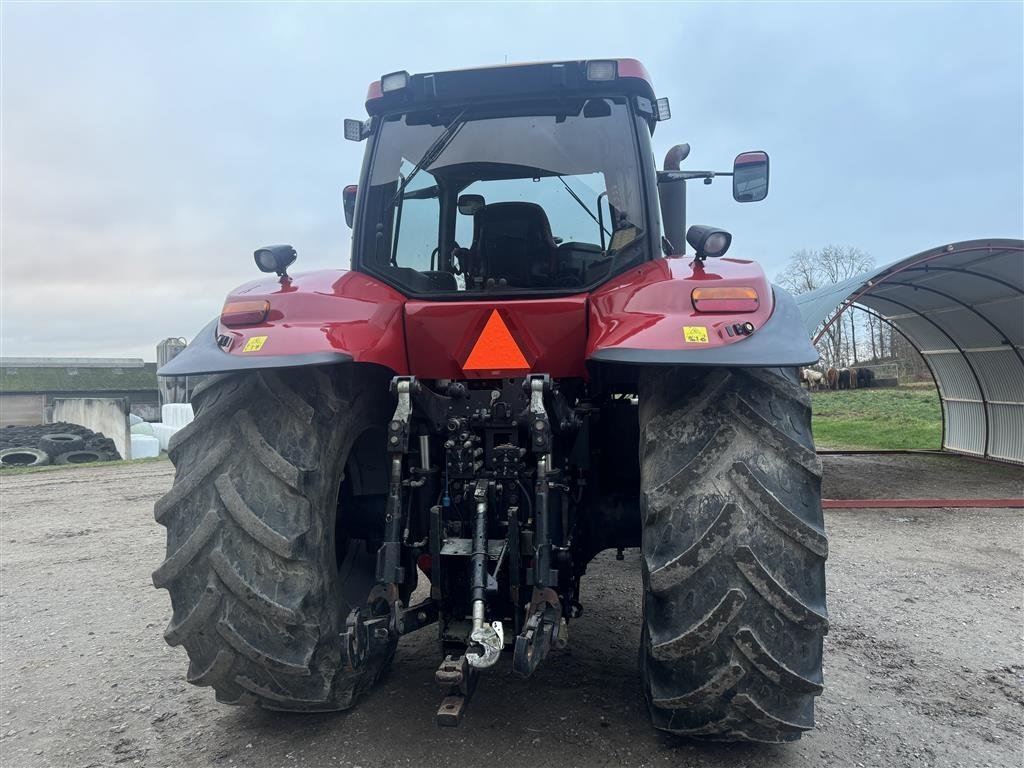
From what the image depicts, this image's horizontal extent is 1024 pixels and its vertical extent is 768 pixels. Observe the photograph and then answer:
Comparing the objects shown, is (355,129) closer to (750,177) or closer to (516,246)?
(516,246)

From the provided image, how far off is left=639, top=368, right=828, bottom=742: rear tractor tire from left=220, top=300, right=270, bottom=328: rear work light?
4.73ft

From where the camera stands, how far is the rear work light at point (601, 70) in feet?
9.33

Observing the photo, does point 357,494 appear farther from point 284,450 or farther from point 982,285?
point 982,285

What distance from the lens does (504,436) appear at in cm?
261

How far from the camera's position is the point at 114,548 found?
6.46 m

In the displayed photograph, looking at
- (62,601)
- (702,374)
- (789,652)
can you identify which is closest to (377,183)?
(702,374)

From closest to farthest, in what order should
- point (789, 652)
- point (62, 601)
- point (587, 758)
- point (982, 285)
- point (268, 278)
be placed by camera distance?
point (789, 652), point (587, 758), point (268, 278), point (62, 601), point (982, 285)

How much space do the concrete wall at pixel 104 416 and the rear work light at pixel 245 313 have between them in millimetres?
15187

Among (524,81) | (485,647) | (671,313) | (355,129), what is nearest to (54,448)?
(355,129)

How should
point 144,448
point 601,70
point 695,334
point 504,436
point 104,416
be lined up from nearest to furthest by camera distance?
point 695,334 → point 504,436 → point 601,70 → point 144,448 → point 104,416

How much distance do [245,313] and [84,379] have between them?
29986 mm

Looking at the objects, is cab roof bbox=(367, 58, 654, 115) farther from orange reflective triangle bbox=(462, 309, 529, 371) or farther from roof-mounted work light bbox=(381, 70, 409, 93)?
orange reflective triangle bbox=(462, 309, 529, 371)

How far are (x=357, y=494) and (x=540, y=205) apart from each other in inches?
56.1

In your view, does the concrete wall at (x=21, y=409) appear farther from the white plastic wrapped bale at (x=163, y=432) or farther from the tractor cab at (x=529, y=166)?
the tractor cab at (x=529, y=166)
